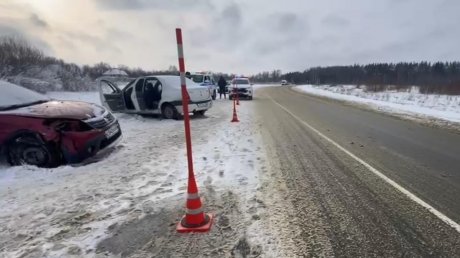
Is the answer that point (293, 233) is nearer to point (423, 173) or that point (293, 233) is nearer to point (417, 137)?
point (423, 173)

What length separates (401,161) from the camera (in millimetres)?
6906

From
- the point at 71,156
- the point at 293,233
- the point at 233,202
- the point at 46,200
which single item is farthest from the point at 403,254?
the point at 71,156

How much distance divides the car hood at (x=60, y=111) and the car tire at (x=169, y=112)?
656 cm

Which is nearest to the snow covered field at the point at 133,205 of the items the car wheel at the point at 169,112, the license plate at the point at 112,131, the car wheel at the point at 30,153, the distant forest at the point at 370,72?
the car wheel at the point at 30,153

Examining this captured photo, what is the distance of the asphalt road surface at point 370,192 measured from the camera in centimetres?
354

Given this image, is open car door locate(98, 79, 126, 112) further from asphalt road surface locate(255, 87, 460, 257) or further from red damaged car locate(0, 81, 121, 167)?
red damaged car locate(0, 81, 121, 167)

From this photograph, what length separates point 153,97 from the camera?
14445mm

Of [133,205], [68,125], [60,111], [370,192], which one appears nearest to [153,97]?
[60,111]

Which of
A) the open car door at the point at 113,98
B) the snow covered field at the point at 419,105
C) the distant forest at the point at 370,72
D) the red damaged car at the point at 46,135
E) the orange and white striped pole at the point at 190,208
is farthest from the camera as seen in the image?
the distant forest at the point at 370,72

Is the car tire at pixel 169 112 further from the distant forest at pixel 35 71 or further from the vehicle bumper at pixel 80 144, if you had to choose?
the distant forest at pixel 35 71

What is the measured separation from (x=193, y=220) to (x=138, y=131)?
7.65m

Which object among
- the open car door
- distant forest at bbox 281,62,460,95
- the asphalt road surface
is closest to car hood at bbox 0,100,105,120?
the asphalt road surface

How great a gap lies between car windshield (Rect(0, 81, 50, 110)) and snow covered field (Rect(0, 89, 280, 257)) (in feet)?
4.33

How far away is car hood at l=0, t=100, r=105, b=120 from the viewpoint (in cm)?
653
